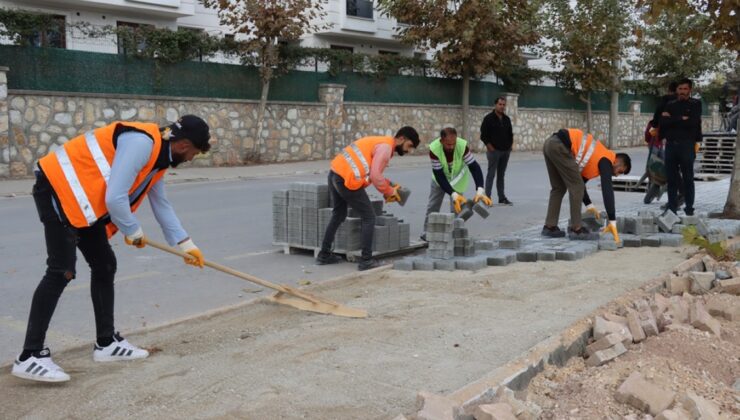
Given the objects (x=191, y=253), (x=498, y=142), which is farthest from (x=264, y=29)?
(x=191, y=253)

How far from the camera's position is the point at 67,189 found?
4082 millimetres

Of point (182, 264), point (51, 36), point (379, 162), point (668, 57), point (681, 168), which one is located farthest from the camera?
point (668, 57)

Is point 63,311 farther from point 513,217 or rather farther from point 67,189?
point 513,217

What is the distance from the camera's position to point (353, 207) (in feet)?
24.4

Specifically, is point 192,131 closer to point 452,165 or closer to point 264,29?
point 452,165

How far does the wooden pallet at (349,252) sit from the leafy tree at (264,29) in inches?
471

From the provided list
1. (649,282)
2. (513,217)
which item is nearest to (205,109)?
(513,217)

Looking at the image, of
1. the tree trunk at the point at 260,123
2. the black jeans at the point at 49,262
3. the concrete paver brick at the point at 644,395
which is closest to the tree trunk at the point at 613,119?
the tree trunk at the point at 260,123

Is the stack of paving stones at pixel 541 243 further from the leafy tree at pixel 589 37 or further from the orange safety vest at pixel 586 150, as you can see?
the leafy tree at pixel 589 37

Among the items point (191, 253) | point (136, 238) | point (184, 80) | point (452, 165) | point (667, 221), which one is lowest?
point (667, 221)

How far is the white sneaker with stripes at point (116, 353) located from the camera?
14.8ft

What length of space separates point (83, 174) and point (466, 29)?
21628mm

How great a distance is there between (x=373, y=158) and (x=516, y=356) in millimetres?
3199

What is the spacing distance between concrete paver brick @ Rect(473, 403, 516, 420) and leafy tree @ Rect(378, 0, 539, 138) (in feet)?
72.3
